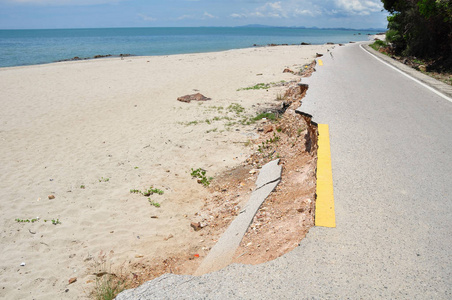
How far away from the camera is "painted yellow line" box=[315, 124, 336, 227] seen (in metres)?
3.12

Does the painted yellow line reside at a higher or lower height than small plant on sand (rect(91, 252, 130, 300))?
higher

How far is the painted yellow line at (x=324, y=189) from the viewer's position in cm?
312

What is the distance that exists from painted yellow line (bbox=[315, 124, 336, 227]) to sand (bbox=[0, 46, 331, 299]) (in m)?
1.96

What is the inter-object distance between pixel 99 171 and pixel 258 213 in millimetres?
4184

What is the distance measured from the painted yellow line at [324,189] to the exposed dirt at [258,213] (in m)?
0.11

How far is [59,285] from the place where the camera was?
3863 mm

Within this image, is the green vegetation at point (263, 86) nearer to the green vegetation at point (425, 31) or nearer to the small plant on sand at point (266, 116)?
the small plant on sand at point (266, 116)

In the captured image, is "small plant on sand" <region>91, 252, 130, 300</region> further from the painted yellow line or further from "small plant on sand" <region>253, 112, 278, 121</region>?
"small plant on sand" <region>253, 112, 278, 121</region>

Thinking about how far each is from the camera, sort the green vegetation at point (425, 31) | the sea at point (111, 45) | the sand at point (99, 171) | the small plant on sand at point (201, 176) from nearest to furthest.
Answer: the sand at point (99, 171), the small plant on sand at point (201, 176), the green vegetation at point (425, 31), the sea at point (111, 45)

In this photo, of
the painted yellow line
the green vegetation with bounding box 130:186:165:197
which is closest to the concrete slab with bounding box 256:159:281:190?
the painted yellow line

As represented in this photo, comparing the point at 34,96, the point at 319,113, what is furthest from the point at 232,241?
the point at 34,96

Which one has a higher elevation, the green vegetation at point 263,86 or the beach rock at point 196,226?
the green vegetation at point 263,86

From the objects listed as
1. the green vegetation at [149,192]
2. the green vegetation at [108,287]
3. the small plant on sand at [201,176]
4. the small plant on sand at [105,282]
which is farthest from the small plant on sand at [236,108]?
the green vegetation at [108,287]

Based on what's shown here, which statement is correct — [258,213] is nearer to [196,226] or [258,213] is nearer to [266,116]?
[196,226]
